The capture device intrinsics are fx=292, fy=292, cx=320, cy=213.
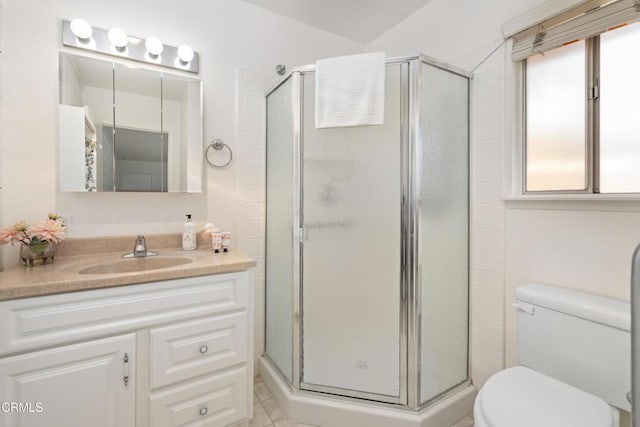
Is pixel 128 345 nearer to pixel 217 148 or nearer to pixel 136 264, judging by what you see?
pixel 136 264

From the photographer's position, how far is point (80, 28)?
1470 millimetres

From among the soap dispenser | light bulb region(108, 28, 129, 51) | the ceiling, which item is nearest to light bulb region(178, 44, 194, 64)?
light bulb region(108, 28, 129, 51)

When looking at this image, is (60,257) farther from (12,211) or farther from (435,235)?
(435,235)

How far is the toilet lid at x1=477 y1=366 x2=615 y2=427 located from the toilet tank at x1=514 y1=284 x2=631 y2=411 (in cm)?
9

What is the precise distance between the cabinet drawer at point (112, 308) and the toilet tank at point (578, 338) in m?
1.32

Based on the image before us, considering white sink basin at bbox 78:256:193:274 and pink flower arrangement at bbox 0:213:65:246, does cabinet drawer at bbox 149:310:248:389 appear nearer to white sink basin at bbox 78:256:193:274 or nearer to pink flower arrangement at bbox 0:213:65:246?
white sink basin at bbox 78:256:193:274

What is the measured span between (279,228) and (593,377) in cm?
157

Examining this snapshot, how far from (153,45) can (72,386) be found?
1.68 metres

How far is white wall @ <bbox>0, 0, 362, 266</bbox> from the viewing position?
1395 millimetres

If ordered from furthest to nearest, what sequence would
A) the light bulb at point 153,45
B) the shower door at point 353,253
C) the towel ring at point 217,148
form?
1. the towel ring at point 217,148
2. the light bulb at point 153,45
3. the shower door at point 353,253

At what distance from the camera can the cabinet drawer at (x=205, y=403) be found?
4.13 feet

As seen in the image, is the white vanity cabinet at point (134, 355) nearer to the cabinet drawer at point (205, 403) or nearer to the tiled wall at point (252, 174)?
the cabinet drawer at point (205, 403)

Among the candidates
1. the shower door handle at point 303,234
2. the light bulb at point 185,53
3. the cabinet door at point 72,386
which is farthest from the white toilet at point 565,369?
the light bulb at point 185,53

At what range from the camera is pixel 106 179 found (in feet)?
5.09
